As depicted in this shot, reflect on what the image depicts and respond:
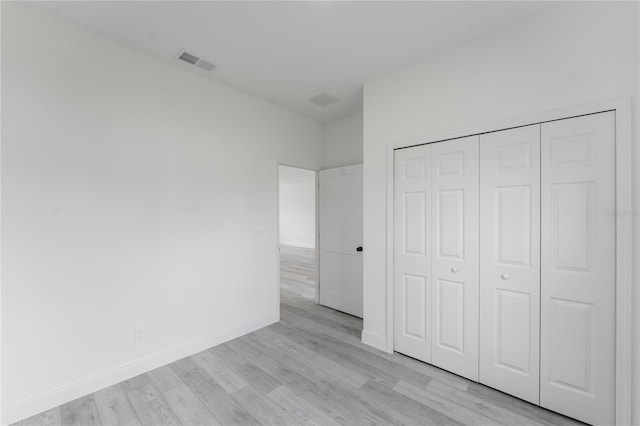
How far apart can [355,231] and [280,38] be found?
8.23ft

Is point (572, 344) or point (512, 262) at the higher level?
point (512, 262)

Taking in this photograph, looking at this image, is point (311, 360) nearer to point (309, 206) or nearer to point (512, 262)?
point (512, 262)

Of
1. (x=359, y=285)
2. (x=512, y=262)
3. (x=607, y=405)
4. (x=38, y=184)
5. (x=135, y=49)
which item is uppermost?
(x=135, y=49)

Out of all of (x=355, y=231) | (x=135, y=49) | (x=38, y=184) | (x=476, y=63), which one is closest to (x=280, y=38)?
(x=135, y=49)

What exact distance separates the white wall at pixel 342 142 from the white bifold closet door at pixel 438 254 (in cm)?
123

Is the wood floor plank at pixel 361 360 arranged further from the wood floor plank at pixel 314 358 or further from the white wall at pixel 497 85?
the white wall at pixel 497 85

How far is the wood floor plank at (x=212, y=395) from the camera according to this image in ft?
6.30

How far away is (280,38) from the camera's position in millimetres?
2287

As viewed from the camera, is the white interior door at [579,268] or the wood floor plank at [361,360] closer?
the white interior door at [579,268]

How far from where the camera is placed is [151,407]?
2025mm

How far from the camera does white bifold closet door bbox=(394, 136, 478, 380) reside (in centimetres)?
234

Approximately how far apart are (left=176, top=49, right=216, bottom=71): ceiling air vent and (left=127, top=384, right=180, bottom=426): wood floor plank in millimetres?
2993

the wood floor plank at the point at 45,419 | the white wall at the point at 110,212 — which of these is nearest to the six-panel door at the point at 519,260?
the white wall at the point at 110,212

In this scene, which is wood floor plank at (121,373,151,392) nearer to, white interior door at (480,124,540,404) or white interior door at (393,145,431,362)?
white interior door at (393,145,431,362)
